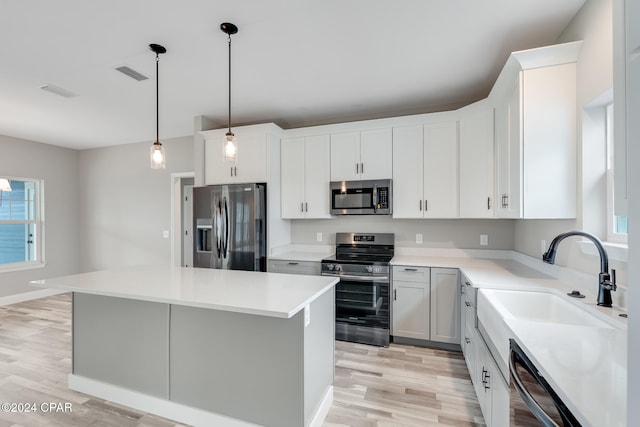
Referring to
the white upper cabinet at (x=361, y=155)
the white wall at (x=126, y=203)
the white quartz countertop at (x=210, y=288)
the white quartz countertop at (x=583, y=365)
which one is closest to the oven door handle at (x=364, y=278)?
the white quartz countertop at (x=210, y=288)

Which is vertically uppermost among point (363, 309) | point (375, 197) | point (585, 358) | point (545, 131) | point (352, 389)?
point (545, 131)

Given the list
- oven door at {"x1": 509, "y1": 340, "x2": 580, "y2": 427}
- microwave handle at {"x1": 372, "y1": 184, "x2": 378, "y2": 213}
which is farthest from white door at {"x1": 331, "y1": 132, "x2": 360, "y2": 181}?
oven door at {"x1": 509, "y1": 340, "x2": 580, "y2": 427}

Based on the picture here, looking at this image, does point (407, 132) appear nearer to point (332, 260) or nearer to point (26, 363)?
point (332, 260)

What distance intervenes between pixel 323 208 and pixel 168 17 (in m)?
2.41

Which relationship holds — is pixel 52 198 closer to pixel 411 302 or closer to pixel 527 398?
pixel 411 302

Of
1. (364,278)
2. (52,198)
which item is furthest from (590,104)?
(52,198)

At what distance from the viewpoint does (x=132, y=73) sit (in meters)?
2.77

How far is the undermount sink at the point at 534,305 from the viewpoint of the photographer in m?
1.70

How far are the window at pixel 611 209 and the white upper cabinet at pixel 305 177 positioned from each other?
99.6 inches

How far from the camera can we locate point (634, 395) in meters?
0.55

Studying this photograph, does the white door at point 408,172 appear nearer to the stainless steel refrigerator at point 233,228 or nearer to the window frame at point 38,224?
the stainless steel refrigerator at point 233,228

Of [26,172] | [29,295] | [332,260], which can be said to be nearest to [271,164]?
[332,260]

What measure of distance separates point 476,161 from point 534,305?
1.63 metres

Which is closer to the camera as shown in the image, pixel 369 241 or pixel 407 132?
pixel 407 132
